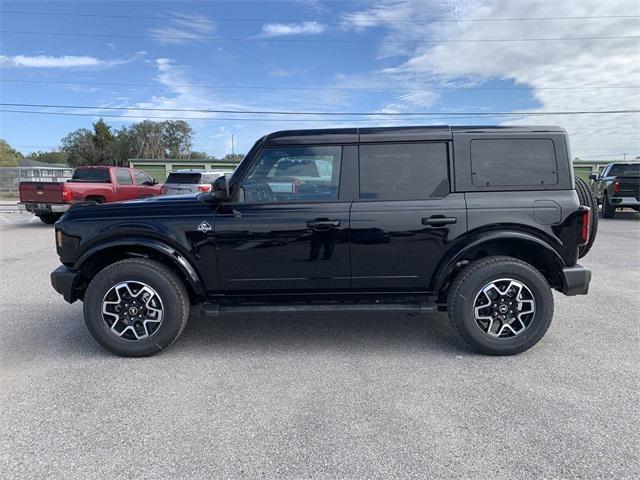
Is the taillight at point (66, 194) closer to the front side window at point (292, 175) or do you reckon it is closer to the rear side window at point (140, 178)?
the rear side window at point (140, 178)

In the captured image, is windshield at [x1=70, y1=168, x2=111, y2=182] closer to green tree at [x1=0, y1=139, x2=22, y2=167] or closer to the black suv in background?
the black suv in background

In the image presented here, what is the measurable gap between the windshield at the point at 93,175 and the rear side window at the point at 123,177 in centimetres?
33

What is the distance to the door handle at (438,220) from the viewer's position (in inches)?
144

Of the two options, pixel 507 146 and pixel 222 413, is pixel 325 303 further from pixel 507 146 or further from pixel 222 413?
pixel 507 146

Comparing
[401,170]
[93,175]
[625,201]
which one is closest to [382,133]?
[401,170]

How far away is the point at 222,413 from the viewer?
2.90 m

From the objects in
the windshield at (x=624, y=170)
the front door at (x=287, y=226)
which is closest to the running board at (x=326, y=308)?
→ the front door at (x=287, y=226)

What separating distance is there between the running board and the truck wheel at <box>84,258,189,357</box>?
26cm

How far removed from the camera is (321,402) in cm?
303

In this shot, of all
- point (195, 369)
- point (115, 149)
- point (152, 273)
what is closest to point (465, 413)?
point (195, 369)

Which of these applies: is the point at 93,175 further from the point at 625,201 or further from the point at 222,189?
the point at 625,201

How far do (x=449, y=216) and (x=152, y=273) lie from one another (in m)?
2.55

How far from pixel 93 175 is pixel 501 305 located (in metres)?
13.7

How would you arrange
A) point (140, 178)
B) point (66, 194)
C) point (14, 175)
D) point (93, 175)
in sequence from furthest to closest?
point (14, 175), point (140, 178), point (93, 175), point (66, 194)
